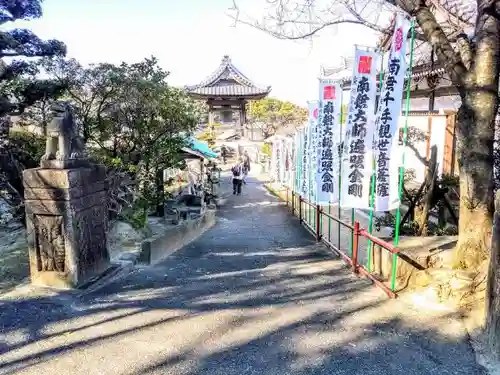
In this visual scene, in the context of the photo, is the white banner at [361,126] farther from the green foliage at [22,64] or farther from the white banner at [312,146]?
the green foliage at [22,64]

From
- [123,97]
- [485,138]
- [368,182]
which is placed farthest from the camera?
[123,97]

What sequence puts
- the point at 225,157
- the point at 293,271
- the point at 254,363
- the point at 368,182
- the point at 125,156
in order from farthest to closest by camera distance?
the point at 225,157
the point at 125,156
the point at 293,271
the point at 368,182
the point at 254,363

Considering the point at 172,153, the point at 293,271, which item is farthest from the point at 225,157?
the point at 293,271

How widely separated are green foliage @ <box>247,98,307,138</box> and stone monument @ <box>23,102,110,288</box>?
36.3m

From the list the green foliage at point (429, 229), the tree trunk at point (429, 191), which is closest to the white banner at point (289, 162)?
the green foliage at point (429, 229)

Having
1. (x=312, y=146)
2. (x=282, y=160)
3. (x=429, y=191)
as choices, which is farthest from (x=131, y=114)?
(x=282, y=160)

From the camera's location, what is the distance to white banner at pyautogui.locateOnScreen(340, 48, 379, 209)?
6.16 metres

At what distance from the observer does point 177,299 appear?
5547 millimetres

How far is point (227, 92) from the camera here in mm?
39125

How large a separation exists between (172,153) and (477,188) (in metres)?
7.45

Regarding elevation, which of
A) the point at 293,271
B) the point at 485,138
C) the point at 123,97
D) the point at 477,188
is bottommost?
the point at 293,271

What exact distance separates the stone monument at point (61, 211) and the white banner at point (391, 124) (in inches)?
169

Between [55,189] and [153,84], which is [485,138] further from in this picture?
[153,84]

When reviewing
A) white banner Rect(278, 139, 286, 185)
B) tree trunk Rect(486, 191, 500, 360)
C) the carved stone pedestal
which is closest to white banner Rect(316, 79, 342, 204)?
tree trunk Rect(486, 191, 500, 360)
